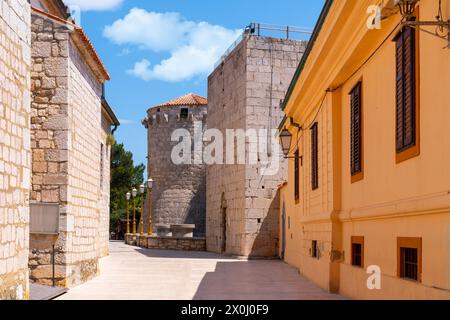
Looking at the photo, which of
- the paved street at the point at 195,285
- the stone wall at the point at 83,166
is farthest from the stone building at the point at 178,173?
the stone wall at the point at 83,166

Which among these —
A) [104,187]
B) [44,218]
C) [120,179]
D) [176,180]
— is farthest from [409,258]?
[120,179]

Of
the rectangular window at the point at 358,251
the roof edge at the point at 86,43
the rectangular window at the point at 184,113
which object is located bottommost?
the rectangular window at the point at 358,251

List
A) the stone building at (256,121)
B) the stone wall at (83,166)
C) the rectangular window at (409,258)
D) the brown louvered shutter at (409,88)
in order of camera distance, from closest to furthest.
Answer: the rectangular window at (409,258) < the brown louvered shutter at (409,88) < the stone wall at (83,166) < the stone building at (256,121)

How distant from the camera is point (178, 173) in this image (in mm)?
45000

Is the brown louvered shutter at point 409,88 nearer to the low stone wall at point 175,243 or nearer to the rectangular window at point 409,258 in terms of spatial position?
the rectangular window at point 409,258

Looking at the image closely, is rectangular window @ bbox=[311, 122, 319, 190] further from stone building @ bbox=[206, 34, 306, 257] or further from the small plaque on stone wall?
stone building @ bbox=[206, 34, 306, 257]

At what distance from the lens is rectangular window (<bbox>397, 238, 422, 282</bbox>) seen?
740cm

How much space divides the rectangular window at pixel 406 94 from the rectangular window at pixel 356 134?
242 cm

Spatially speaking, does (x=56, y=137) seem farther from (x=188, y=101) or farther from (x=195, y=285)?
(x=188, y=101)

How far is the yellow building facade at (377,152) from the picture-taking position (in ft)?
22.4

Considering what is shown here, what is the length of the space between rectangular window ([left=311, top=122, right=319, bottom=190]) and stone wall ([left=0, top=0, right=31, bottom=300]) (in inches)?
289

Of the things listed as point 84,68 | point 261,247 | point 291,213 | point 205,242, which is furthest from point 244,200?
point 84,68

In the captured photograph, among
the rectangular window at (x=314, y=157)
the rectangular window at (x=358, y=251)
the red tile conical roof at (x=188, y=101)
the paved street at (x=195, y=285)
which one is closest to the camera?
the rectangular window at (x=358, y=251)

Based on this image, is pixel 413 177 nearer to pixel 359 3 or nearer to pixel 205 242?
pixel 359 3
